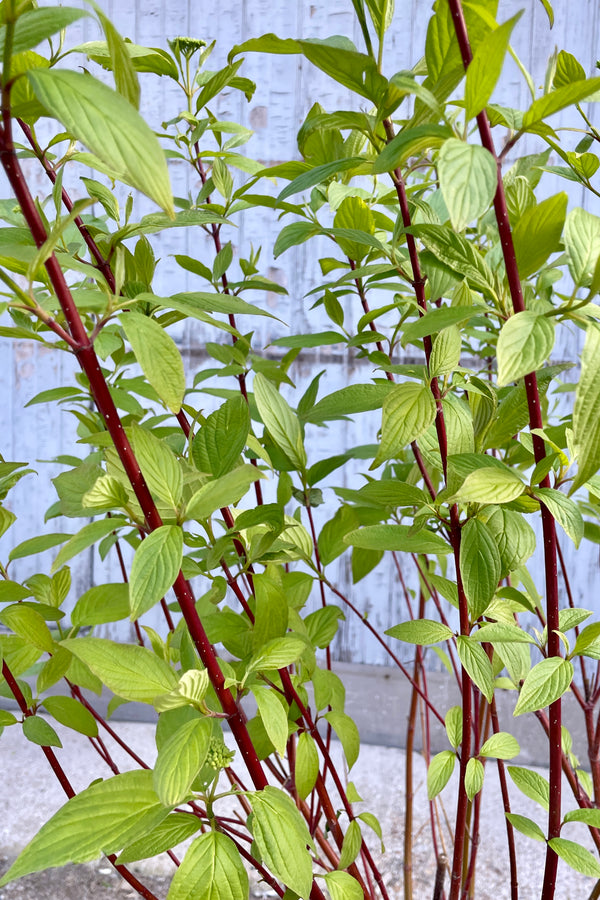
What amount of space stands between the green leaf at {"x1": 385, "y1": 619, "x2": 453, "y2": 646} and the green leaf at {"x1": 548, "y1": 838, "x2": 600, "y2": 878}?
0.14 meters

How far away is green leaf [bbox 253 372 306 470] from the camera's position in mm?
478

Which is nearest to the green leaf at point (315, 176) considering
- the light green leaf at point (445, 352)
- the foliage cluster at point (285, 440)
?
the foliage cluster at point (285, 440)

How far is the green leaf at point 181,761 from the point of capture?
1.07 ft

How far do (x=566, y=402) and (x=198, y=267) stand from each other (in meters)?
1.11

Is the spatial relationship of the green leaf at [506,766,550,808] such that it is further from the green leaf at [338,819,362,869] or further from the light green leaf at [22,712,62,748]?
the light green leaf at [22,712,62,748]

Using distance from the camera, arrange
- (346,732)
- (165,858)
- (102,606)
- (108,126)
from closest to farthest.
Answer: (108,126) → (102,606) → (346,732) → (165,858)

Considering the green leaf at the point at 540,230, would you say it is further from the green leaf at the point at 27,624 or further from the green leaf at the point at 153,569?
the green leaf at the point at 27,624

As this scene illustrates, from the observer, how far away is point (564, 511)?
370 mm

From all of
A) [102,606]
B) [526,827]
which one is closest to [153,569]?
[102,606]

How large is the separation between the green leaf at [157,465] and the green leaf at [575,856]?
1.05 ft

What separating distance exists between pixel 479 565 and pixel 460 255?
0.52 ft

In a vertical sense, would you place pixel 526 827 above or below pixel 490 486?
below

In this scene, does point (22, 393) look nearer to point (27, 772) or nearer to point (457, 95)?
point (27, 772)

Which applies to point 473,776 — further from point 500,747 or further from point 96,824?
point 96,824
